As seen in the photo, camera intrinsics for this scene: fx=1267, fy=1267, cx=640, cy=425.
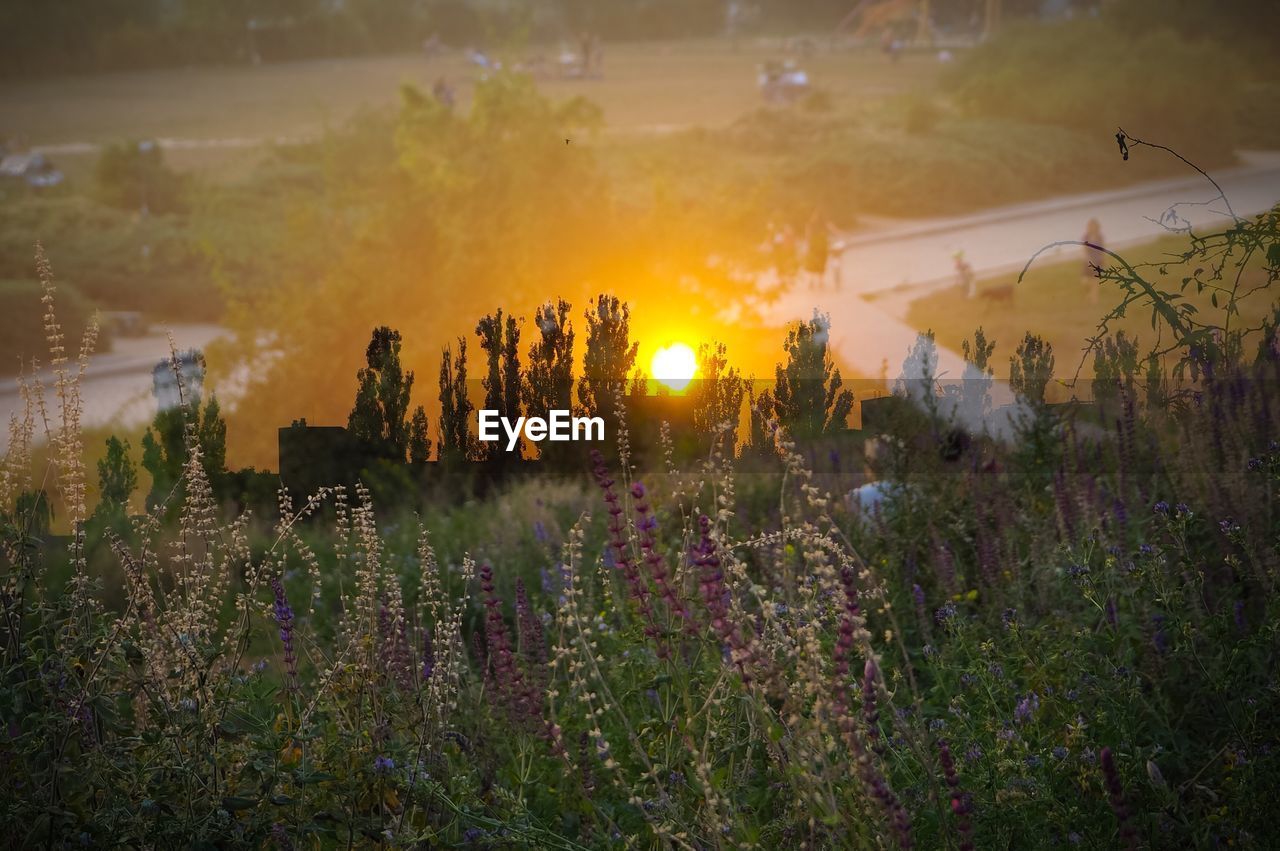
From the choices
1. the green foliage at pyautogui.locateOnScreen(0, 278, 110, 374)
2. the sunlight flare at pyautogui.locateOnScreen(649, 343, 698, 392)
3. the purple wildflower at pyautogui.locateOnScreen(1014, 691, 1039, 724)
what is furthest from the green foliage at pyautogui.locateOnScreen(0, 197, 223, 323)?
the purple wildflower at pyautogui.locateOnScreen(1014, 691, 1039, 724)

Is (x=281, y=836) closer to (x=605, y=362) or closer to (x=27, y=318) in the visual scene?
(x=605, y=362)

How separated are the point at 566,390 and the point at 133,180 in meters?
3.86

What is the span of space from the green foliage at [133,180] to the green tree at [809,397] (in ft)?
14.1

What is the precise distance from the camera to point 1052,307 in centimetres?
668

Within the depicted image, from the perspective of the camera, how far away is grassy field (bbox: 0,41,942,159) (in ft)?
24.8

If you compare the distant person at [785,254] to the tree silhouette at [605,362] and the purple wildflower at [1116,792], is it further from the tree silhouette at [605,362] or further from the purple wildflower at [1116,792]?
the purple wildflower at [1116,792]

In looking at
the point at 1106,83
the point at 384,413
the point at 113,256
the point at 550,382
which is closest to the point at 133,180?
the point at 113,256

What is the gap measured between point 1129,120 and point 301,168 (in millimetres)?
4986

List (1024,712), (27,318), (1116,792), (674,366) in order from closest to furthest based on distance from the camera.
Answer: (1116,792)
(1024,712)
(674,366)
(27,318)

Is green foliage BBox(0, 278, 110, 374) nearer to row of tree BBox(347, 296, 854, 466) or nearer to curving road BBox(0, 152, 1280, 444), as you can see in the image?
curving road BBox(0, 152, 1280, 444)

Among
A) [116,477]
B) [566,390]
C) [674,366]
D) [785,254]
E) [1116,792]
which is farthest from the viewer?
[785,254]

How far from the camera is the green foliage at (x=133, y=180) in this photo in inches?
319

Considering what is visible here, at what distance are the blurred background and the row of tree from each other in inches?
8.9

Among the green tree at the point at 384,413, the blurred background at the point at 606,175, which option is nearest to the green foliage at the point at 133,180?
the blurred background at the point at 606,175
